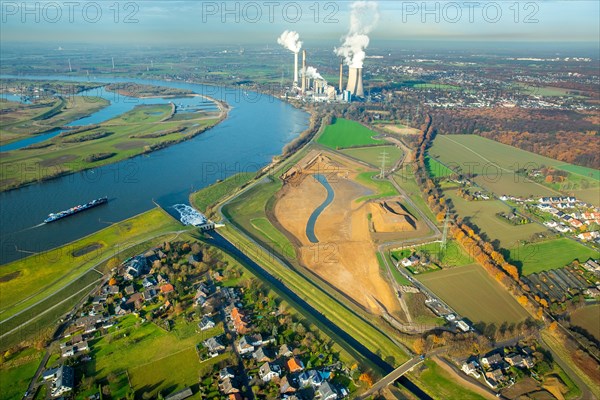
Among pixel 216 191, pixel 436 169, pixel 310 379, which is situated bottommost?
pixel 310 379

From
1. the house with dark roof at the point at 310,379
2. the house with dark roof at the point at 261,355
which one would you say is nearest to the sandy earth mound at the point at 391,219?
the house with dark roof at the point at 261,355

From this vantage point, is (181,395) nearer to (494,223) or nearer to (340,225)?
(340,225)

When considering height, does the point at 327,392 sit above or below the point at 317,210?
below

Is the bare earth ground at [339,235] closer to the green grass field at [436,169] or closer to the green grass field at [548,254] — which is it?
the green grass field at [436,169]

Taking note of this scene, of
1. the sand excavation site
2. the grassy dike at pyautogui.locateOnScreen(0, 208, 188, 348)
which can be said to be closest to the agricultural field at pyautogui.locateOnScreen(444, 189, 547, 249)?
the sand excavation site

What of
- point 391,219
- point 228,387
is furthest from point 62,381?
point 391,219

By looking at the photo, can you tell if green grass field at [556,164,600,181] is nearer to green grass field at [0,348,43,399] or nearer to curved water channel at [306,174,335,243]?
curved water channel at [306,174,335,243]
